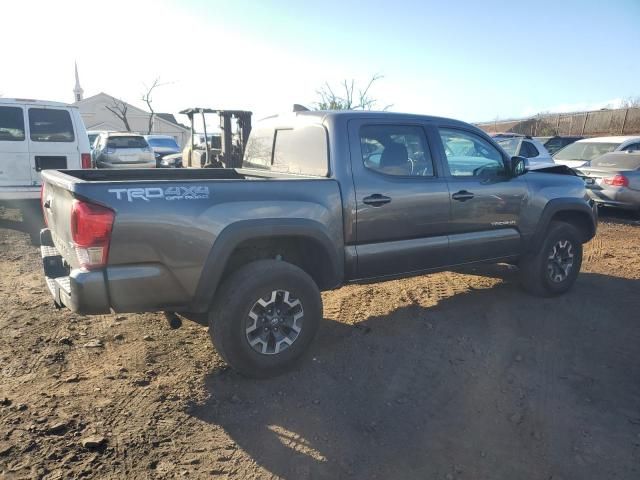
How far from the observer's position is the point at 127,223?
3.04 meters

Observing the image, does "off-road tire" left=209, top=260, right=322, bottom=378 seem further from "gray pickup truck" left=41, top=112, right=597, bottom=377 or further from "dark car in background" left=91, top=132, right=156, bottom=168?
"dark car in background" left=91, top=132, right=156, bottom=168

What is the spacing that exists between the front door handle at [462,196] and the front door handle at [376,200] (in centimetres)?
83

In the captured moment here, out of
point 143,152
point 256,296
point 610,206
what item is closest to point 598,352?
point 256,296

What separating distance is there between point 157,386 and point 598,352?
361 centimetres

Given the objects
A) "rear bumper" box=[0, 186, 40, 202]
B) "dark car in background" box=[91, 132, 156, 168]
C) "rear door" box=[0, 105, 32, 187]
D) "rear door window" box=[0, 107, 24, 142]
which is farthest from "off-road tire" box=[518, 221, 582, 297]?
"dark car in background" box=[91, 132, 156, 168]

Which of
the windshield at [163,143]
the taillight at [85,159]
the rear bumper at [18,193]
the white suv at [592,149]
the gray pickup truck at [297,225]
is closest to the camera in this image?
the gray pickup truck at [297,225]

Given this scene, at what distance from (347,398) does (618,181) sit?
927 centimetres

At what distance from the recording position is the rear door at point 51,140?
835cm

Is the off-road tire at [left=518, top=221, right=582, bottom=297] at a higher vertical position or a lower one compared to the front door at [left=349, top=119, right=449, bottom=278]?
lower

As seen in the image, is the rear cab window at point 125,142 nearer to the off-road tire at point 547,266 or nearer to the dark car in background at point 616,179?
the dark car in background at point 616,179

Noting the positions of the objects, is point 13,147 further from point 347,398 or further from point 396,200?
point 347,398

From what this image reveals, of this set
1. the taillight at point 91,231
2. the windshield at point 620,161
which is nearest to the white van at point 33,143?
the taillight at point 91,231

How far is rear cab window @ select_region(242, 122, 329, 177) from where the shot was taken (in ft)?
13.7

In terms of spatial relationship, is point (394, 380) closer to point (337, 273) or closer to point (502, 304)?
point (337, 273)
